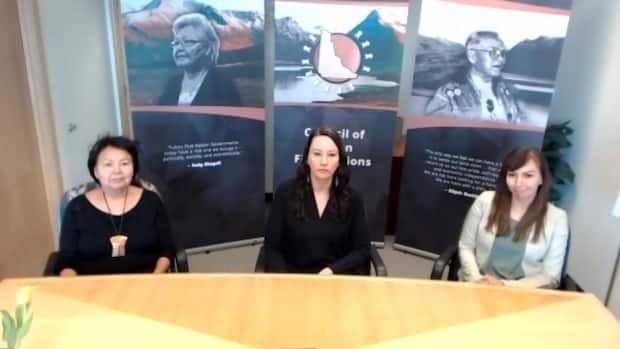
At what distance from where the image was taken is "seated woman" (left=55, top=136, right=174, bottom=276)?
1993mm

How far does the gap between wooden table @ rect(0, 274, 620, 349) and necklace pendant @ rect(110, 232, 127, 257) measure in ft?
1.16

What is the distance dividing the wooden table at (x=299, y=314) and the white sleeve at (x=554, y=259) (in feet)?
1.10

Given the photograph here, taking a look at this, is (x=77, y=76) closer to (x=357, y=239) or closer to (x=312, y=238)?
(x=312, y=238)

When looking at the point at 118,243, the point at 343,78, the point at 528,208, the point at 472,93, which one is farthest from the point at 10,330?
the point at 472,93

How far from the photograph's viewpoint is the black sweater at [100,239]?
6.61ft

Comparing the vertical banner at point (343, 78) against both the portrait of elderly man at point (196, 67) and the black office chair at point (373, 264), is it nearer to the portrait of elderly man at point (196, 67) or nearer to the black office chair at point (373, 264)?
the portrait of elderly man at point (196, 67)

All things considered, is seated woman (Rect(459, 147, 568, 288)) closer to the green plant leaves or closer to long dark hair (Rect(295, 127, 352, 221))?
long dark hair (Rect(295, 127, 352, 221))

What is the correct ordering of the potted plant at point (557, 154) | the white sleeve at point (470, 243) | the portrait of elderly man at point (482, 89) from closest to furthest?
the white sleeve at point (470, 243) → the portrait of elderly man at point (482, 89) → the potted plant at point (557, 154)

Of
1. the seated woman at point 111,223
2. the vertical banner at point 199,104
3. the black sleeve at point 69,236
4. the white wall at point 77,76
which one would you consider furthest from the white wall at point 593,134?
the white wall at point 77,76

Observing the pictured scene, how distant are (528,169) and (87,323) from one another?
1715 millimetres

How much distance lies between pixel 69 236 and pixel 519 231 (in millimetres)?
1894

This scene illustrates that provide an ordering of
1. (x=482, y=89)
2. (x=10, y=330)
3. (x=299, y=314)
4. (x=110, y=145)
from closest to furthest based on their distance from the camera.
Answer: (x=10, y=330)
(x=299, y=314)
(x=110, y=145)
(x=482, y=89)

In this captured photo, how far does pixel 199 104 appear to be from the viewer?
9.98 ft

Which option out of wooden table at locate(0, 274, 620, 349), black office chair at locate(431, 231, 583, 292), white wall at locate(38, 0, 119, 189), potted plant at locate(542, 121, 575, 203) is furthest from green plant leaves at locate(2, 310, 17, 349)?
potted plant at locate(542, 121, 575, 203)
